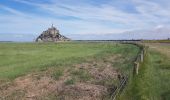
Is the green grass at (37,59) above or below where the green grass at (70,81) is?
below

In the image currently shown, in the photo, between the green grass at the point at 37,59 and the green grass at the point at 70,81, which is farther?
the green grass at the point at 37,59

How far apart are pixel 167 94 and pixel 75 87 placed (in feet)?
24.2

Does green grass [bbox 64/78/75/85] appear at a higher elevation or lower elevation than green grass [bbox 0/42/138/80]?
higher

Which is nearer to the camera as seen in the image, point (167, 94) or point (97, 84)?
point (167, 94)

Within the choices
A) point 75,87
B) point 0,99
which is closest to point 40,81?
point 75,87

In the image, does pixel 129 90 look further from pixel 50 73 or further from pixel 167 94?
pixel 50 73

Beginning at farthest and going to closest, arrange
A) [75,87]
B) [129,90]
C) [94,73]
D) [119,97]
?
1. [94,73]
2. [75,87]
3. [129,90]
4. [119,97]

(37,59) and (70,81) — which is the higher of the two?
(70,81)

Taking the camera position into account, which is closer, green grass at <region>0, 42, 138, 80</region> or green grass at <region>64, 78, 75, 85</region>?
green grass at <region>64, 78, 75, 85</region>

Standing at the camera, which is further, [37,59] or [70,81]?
[37,59]

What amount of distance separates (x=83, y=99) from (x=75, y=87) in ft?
13.1

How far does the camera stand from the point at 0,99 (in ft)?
79.8

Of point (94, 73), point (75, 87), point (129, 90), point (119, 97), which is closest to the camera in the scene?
point (119, 97)

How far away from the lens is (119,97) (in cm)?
2070
